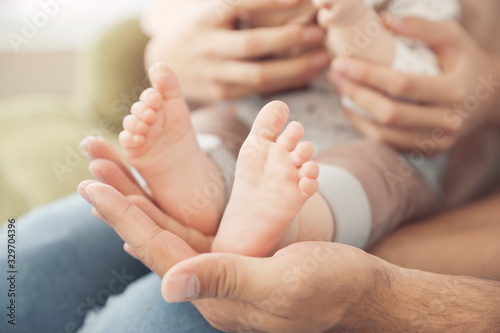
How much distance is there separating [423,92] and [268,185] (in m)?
0.38

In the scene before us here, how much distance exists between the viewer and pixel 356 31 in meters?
A: 0.64

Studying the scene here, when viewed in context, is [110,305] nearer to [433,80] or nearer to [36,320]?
[36,320]

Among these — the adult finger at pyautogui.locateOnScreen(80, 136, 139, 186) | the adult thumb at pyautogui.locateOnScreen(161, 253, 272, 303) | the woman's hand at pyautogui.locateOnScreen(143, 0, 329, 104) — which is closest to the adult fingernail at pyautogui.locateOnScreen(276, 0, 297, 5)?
the woman's hand at pyautogui.locateOnScreen(143, 0, 329, 104)

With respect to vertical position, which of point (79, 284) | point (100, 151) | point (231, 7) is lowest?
point (79, 284)

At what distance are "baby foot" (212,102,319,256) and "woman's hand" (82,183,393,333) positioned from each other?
0.06 m

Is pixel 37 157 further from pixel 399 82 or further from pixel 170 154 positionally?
pixel 399 82

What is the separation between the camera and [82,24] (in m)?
1.86

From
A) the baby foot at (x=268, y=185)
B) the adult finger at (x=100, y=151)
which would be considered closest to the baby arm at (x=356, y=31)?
the baby foot at (x=268, y=185)

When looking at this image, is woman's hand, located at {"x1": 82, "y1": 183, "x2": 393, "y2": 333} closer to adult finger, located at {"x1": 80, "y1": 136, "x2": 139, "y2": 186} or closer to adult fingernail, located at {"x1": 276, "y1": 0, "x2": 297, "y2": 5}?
adult finger, located at {"x1": 80, "y1": 136, "x2": 139, "y2": 186}

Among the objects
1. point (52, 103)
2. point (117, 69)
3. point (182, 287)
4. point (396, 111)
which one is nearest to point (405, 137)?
point (396, 111)

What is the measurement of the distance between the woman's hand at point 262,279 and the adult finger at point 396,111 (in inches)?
13.1

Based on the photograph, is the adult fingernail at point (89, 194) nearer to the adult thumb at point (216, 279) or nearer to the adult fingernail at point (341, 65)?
the adult thumb at point (216, 279)

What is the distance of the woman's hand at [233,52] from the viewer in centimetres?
73

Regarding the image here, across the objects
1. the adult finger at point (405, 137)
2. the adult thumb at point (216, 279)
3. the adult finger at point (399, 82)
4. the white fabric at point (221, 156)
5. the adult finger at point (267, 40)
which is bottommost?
the adult finger at point (405, 137)
